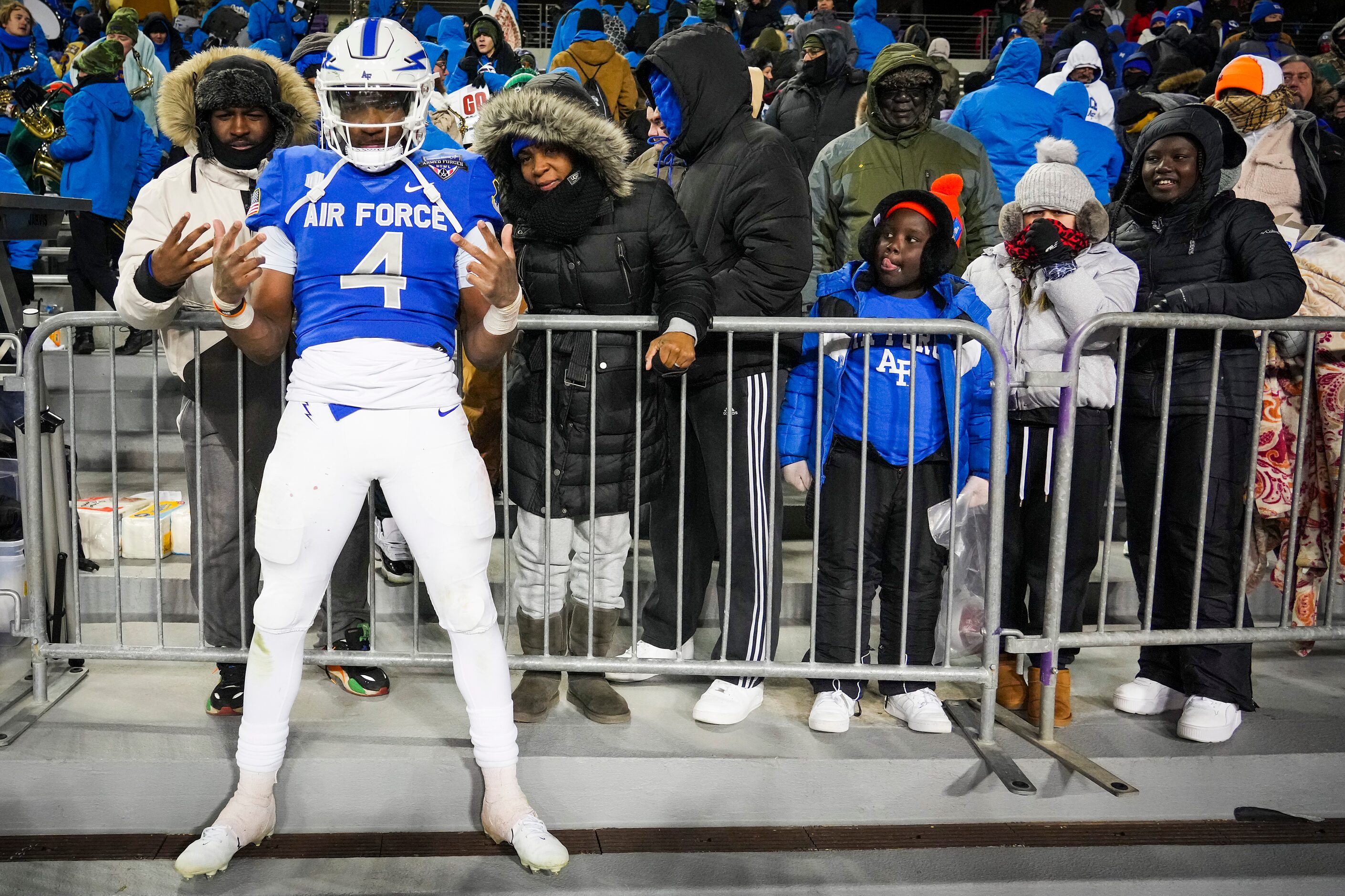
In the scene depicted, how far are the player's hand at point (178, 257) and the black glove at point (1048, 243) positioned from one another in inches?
100

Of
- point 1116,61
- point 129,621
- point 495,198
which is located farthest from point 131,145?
point 1116,61

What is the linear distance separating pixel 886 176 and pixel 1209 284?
1.44m

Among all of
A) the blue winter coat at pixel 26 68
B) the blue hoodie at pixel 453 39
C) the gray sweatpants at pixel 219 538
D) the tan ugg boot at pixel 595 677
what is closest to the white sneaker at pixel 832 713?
the tan ugg boot at pixel 595 677

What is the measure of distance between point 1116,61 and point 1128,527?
31.5 feet

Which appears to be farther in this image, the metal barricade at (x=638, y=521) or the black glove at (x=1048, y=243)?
the black glove at (x=1048, y=243)

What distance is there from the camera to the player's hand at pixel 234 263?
2598 millimetres

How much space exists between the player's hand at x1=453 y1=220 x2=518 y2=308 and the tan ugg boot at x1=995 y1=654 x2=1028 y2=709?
226cm

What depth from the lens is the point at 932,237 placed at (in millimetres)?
3549

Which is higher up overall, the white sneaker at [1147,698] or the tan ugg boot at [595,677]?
the tan ugg boot at [595,677]

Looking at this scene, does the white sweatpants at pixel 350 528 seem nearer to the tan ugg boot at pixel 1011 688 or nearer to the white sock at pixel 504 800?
the white sock at pixel 504 800

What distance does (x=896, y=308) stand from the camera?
11.8 ft

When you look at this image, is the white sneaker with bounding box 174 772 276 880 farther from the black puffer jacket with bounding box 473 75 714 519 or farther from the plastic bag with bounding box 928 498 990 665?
the plastic bag with bounding box 928 498 990 665

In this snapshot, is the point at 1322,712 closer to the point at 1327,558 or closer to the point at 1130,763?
the point at 1327,558

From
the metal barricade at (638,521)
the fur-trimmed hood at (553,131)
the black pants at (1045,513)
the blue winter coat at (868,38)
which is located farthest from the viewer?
the blue winter coat at (868,38)
